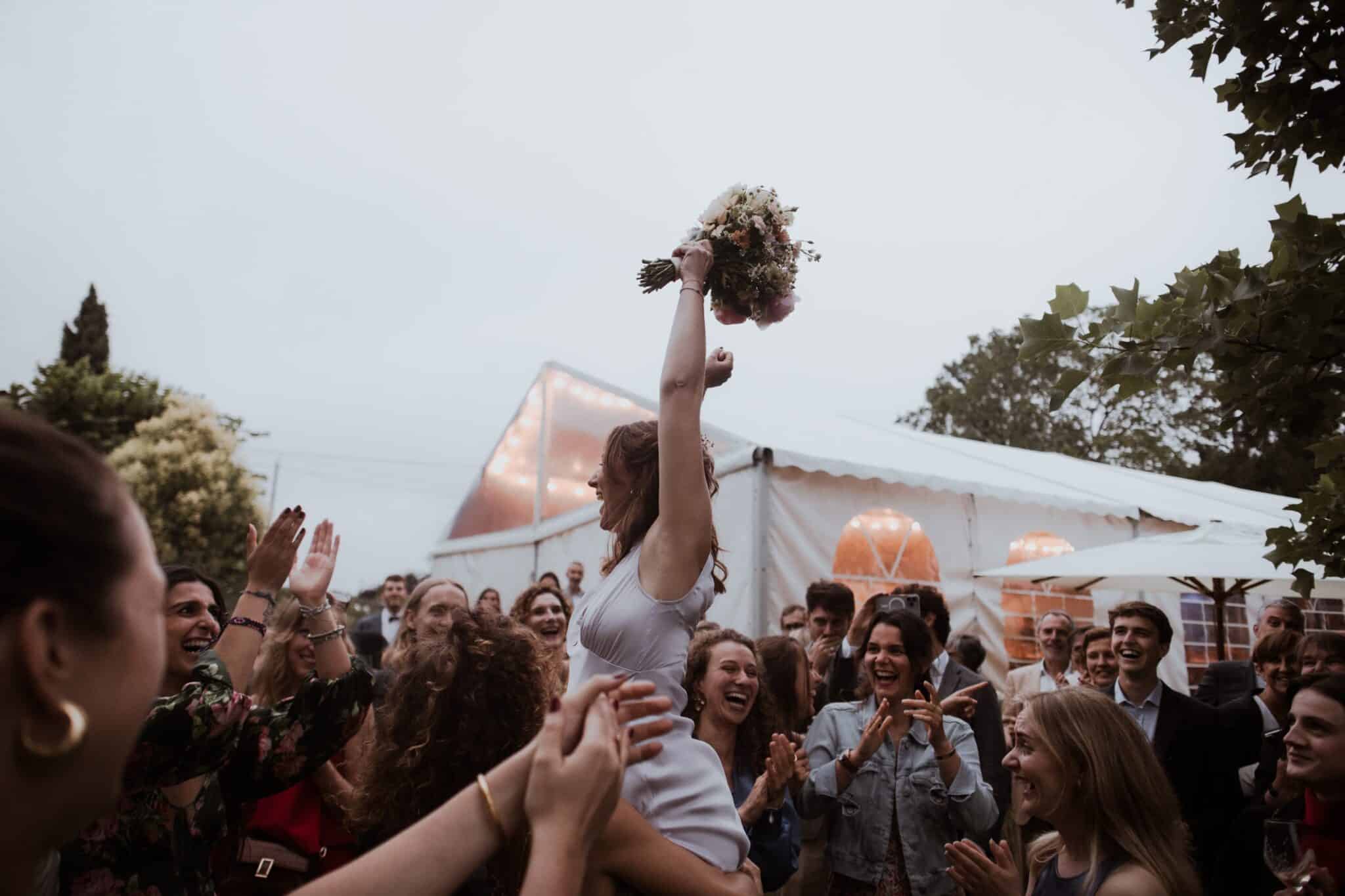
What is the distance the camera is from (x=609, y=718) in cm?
108

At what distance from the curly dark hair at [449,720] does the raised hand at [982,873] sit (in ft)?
4.23

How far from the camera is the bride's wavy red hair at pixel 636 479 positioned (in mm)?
2170

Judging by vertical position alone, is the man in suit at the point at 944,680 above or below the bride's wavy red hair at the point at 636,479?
below

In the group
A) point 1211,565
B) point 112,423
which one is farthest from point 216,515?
point 1211,565

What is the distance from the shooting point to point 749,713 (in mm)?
3588

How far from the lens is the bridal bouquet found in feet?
8.45

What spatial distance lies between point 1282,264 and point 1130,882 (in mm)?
1612

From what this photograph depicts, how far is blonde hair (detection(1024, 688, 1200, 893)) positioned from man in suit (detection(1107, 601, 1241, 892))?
6.32 ft

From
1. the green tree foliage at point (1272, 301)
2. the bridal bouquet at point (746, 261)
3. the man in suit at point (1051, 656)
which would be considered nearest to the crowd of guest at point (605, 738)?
the bridal bouquet at point (746, 261)

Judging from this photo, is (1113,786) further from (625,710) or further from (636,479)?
(625,710)

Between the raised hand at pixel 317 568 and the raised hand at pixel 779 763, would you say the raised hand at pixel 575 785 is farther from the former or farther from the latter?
the raised hand at pixel 779 763

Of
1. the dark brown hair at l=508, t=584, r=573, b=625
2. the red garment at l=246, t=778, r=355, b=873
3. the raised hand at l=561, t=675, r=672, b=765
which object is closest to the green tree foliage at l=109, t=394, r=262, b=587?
the dark brown hair at l=508, t=584, r=573, b=625

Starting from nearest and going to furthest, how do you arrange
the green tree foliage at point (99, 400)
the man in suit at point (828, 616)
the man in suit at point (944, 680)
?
1. the man in suit at point (944, 680)
2. the man in suit at point (828, 616)
3. the green tree foliage at point (99, 400)

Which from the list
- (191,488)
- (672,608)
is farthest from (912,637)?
(191,488)
